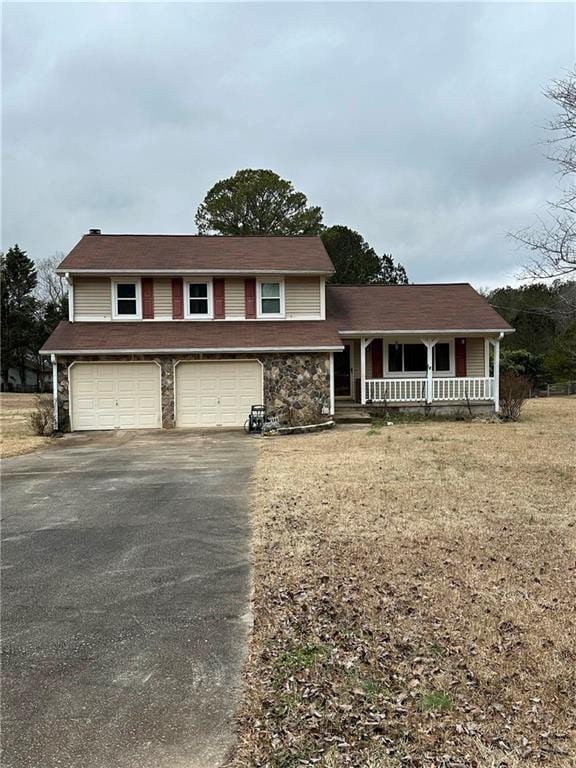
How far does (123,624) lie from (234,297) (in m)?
15.5

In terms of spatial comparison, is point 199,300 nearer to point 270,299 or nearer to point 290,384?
point 270,299

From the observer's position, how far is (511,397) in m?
18.5

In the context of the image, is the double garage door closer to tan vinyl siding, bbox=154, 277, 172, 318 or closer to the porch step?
tan vinyl siding, bbox=154, 277, 172, 318

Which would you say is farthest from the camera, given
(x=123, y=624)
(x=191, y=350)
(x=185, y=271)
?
(x=185, y=271)

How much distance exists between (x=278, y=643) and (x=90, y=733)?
1295 millimetres

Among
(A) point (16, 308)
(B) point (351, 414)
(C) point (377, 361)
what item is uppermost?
(A) point (16, 308)

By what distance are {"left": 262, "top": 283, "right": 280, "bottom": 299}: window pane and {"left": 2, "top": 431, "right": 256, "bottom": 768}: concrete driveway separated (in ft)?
36.5

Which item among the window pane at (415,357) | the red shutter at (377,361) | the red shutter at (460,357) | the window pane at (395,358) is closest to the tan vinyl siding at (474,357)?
the red shutter at (460,357)

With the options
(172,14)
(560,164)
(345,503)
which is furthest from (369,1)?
(345,503)

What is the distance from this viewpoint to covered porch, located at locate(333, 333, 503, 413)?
18828 millimetres

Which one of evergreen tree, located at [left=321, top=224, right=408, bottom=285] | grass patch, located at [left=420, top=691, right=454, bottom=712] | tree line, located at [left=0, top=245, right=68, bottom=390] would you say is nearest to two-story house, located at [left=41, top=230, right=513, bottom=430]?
grass patch, located at [left=420, top=691, right=454, bottom=712]

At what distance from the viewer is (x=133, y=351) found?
16.6 m

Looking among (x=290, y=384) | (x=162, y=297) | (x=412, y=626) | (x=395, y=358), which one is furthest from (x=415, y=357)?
(x=412, y=626)

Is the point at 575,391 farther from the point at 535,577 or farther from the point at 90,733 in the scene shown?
the point at 90,733
